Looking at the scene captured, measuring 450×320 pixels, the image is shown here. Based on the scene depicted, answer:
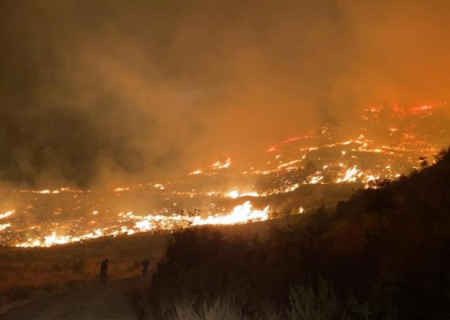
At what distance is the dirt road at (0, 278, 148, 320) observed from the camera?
1238 centimetres

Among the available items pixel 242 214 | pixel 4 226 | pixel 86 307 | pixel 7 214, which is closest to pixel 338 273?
pixel 86 307

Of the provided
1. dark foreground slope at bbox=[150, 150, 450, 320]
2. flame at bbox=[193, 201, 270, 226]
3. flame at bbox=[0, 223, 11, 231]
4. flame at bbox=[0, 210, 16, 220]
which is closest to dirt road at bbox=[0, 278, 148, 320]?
dark foreground slope at bbox=[150, 150, 450, 320]

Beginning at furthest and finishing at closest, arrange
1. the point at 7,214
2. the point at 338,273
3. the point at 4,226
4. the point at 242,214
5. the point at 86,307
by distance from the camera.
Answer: the point at 7,214
the point at 4,226
the point at 242,214
the point at 86,307
the point at 338,273

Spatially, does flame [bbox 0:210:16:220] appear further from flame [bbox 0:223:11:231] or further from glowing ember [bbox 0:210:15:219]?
flame [bbox 0:223:11:231]

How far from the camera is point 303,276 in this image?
8977 mm

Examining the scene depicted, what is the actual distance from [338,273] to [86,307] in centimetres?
884

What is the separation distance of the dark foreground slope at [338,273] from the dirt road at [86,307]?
1042 millimetres

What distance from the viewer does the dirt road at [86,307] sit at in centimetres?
1238

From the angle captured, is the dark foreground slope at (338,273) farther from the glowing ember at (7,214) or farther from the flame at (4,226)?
the glowing ember at (7,214)

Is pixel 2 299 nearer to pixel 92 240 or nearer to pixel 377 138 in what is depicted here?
pixel 377 138

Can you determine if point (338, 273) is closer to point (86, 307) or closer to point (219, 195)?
point (86, 307)

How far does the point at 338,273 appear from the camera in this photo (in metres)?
8.49

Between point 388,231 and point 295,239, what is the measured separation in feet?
7.31

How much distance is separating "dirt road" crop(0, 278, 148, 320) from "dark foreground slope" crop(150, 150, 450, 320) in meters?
1.04
